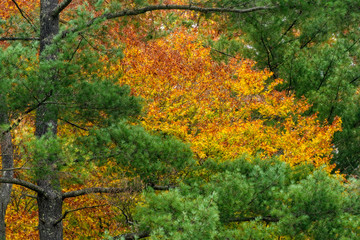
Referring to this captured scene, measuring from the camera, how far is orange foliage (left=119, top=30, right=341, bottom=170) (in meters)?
14.3

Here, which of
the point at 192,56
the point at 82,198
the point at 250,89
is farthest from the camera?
the point at 192,56

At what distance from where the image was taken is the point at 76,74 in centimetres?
881

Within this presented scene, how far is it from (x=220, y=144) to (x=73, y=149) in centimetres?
652

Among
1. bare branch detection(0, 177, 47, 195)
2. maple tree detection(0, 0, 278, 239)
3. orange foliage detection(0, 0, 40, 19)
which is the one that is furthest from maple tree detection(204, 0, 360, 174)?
bare branch detection(0, 177, 47, 195)

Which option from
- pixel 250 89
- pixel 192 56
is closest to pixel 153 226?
pixel 250 89

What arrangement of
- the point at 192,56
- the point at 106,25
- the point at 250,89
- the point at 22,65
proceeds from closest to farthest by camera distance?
1. the point at 22,65
2. the point at 106,25
3. the point at 250,89
4. the point at 192,56

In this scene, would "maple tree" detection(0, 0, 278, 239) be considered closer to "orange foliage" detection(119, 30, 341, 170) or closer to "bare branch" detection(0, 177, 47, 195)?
"bare branch" detection(0, 177, 47, 195)

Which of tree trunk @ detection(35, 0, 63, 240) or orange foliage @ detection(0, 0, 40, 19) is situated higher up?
orange foliage @ detection(0, 0, 40, 19)

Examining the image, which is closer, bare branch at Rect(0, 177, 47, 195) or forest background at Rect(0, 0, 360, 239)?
forest background at Rect(0, 0, 360, 239)

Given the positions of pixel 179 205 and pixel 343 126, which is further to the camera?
pixel 343 126

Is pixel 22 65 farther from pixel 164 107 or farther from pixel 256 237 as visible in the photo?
pixel 164 107

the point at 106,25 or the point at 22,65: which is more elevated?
the point at 106,25

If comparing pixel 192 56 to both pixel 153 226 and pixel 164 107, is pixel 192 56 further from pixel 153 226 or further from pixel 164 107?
pixel 153 226

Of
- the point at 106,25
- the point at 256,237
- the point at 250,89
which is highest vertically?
the point at 250,89
